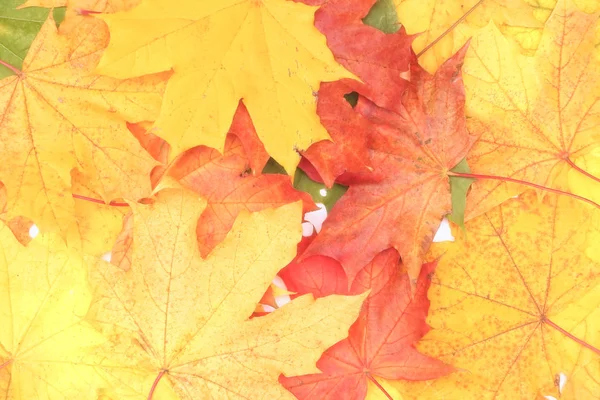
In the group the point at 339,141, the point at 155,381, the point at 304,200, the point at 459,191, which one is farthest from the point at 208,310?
the point at 459,191

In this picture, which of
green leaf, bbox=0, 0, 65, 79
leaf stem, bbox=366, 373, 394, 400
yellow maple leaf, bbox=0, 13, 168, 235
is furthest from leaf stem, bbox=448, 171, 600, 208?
green leaf, bbox=0, 0, 65, 79

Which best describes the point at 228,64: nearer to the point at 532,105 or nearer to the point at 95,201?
the point at 95,201

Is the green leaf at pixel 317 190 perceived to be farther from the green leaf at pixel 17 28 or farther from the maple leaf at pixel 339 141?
the green leaf at pixel 17 28

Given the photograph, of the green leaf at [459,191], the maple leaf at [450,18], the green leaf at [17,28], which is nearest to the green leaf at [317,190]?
the green leaf at [459,191]

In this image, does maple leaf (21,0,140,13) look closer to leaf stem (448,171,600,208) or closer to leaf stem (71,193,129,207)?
leaf stem (71,193,129,207)

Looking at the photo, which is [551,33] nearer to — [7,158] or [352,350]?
[352,350]

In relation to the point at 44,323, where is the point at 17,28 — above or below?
above
